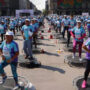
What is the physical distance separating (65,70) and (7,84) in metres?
2.96

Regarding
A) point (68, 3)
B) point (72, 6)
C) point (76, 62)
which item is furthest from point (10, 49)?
point (68, 3)

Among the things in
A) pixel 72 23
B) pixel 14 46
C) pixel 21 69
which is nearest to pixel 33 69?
pixel 21 69

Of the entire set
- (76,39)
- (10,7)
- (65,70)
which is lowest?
(65,70)

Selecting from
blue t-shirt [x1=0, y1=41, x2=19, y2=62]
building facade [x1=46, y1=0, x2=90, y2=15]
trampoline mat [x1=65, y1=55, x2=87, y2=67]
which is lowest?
trampoline mat [x1=65, y1=55, x2=87, y2=67]

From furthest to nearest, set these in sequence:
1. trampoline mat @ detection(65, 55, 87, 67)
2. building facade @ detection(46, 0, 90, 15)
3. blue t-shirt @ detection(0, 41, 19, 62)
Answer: building facade @ detection(46, 0, 90, 15) < trampoline mat @ detection(65, 55, 87, 67) < blue t-shirt @ detection(0, 41, 19, 62)

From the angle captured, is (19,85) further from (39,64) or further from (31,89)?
(39,64)

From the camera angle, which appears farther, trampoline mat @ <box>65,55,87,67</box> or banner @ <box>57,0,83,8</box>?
banner @ <box>57,0,83,8</box>

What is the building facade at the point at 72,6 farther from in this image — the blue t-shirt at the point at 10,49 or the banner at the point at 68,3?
the blue t-shirt at the point at 10,49

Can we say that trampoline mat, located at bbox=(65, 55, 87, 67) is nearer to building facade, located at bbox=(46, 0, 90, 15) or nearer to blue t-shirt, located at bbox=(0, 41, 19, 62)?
blue t-shirt, located at bbox=(0, 41, 19, 62)

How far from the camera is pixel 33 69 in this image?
8.65 metres

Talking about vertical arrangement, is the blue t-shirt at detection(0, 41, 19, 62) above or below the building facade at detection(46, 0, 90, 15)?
below

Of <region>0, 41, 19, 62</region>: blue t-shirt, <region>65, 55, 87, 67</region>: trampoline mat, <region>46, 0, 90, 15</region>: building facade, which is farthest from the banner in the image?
<region>0, 41, 19, 62</region>: blue t-shirt

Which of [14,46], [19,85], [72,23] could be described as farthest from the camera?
[72,23]

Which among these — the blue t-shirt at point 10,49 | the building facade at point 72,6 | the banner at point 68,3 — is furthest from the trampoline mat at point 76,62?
the banner at point 68,3
